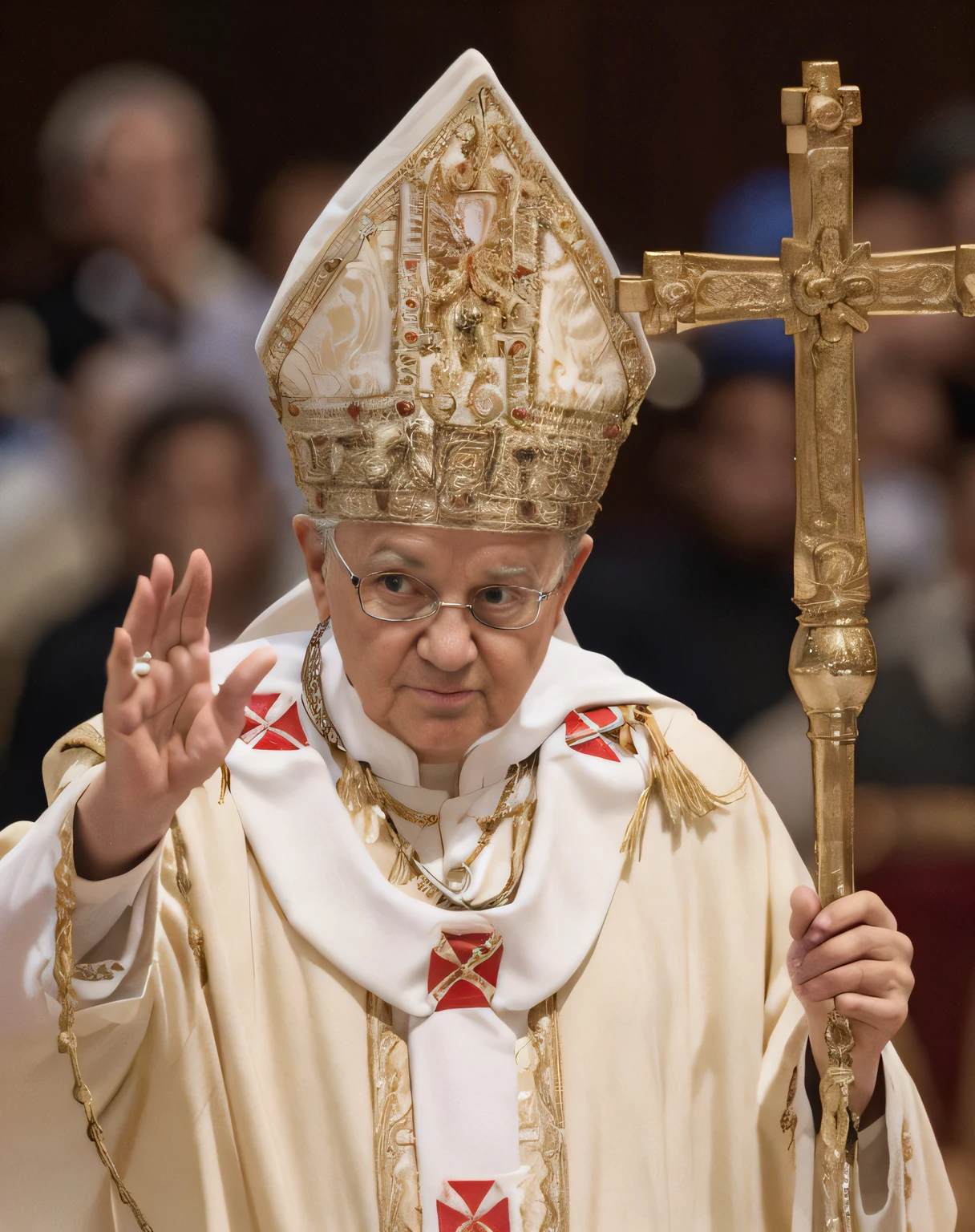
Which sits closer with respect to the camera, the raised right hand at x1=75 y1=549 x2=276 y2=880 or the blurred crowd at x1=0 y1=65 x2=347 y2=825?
the raised right hand at x1=75 y1=549 x2=276 y2=880

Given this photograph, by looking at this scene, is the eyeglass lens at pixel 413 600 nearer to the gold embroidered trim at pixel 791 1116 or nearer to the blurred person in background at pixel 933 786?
the gold embroidered trim at pixel 791 1116

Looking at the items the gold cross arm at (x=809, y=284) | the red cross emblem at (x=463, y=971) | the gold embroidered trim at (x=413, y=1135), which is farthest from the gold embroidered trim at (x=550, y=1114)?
the gold cross arm at (x=809, y=284)

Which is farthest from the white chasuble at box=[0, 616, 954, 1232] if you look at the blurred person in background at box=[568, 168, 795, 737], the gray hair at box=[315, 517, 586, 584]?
the blurred person in background at box=[568, 168, 795, 737]

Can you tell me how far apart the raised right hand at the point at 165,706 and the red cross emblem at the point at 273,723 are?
23.3 inches

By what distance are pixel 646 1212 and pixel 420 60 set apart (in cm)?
246

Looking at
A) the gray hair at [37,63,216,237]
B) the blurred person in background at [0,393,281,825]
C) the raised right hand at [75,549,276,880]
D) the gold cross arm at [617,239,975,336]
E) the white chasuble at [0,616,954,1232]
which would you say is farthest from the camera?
the blurred person in background at [0,393,281,825]

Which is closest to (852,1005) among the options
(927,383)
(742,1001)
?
(742,1001)

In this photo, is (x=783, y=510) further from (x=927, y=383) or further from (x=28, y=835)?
(x=28, y=835)

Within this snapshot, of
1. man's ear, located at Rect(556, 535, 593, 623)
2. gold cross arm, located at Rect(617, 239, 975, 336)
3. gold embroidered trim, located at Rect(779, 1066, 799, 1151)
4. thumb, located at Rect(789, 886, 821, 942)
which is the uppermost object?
gold cross arm, located at Rect(617, 239, 975, 336)

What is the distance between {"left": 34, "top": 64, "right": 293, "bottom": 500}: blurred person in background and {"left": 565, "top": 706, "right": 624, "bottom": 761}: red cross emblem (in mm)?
1074

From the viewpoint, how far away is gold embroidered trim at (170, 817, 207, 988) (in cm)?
247

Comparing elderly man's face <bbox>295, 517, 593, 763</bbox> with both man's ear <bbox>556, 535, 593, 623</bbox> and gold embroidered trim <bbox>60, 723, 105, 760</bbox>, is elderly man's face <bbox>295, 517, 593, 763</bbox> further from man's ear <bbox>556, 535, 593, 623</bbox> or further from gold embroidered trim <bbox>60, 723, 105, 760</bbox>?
gold embroidered trim <bbox>60, 723, 105, 760</bbox>

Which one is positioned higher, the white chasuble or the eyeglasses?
the eyeglasses

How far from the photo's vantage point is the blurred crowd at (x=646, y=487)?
3.52 meters
